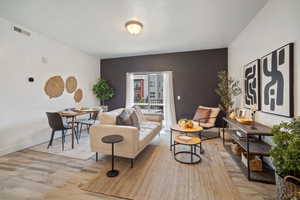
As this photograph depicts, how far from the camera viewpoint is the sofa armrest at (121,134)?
229 cm

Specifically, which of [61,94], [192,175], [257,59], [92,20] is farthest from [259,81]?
[61,94]

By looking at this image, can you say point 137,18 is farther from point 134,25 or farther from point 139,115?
point 139,115

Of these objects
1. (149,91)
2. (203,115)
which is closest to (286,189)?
(203,115)

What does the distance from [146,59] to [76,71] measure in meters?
2.45

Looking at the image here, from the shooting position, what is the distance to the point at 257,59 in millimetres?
2514

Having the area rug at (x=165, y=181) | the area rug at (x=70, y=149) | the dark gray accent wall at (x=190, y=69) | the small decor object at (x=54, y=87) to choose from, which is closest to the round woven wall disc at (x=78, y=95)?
the small decor object at (x=54, y=87)

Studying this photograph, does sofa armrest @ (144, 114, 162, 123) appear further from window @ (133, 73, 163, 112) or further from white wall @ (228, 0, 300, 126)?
white wall @ (228, 0, 300, 126)

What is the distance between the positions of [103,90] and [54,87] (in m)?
1.71

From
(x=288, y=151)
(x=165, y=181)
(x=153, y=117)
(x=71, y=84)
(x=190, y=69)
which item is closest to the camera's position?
(x=288, y=151)

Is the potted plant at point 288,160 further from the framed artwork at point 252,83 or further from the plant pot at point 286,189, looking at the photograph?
the framed artwork at point 252,83

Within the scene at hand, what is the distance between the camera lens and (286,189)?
1.27m

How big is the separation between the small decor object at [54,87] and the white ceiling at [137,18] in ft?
3.64

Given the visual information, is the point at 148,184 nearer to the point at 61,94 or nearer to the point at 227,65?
the point at 61,94

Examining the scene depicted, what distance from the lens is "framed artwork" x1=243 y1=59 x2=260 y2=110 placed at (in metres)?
2.49
